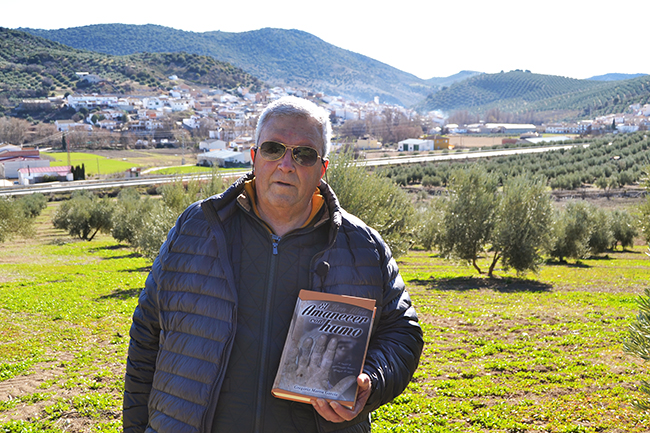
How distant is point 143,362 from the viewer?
97.5 inches

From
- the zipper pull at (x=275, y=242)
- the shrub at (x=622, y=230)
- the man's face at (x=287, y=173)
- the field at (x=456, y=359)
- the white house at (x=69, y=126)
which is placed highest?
the white house at (x=69, y=126)

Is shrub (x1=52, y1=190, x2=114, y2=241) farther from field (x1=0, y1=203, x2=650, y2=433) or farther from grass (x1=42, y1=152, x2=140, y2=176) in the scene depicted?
grass (x1=42, y1=152, x2=140, y2=176)

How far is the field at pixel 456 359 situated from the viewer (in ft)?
19.6

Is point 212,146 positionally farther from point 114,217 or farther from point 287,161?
point 287,161

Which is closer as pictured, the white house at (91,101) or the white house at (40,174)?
the white house at (40,174)

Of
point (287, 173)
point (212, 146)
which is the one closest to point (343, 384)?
point (287, 173)

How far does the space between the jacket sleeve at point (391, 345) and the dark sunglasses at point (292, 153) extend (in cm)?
54

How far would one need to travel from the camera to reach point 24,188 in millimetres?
58219

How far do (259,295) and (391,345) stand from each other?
0.65 m

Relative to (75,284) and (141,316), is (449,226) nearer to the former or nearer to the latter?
(75,284)

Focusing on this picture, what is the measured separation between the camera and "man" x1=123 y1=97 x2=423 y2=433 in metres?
2.20

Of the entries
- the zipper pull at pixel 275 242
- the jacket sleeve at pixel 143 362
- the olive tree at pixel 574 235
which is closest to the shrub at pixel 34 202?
the olive tree at pixel 574 235

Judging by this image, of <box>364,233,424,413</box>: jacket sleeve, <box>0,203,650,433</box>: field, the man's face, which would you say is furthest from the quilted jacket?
<box>0,203,650,433</box>: field

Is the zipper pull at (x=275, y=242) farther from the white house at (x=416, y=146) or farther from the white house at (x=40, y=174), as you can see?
the white house at (x=416, y=146)
